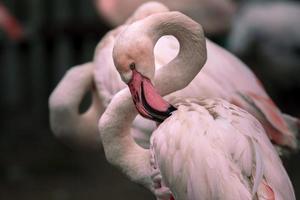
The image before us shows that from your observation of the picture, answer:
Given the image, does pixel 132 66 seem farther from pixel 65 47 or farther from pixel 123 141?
pixel 65 47

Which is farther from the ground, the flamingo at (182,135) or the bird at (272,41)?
the flamingo at (182,135)

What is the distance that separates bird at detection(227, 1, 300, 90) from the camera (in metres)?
7.68

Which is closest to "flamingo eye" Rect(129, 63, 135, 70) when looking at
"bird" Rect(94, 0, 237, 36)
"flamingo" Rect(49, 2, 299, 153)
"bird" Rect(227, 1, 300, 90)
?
"flamingo" Rect(49, 2, 299, 153)

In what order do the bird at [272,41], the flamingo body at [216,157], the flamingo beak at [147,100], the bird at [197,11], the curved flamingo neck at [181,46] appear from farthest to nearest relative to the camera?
the bird at [272,41], the bird at [197,11], the curved flamingo neck at [181,46], the flamingo beak at [147,100], the flamingo body at [216,157]

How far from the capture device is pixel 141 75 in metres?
3.15

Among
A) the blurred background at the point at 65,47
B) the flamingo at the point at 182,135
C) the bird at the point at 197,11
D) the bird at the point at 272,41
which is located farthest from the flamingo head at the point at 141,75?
the bird at the point at 272,41

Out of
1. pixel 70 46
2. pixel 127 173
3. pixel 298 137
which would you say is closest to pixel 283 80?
pixel 70 46

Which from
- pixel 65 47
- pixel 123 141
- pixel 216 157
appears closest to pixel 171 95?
pixel 123 141

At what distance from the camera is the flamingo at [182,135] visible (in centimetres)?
289

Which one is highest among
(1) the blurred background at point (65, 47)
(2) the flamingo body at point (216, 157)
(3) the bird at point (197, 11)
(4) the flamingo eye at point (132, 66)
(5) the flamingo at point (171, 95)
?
(4) the flamingo eye at point (132, 66)

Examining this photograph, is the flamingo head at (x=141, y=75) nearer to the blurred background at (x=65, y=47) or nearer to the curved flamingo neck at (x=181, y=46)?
the curved flamingo neck at (x=181, y=46)

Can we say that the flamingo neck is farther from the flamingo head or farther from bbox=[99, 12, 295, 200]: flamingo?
the flamingo head

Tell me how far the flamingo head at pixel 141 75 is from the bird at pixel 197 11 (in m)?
3.48

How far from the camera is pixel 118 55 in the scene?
10.2 feet
